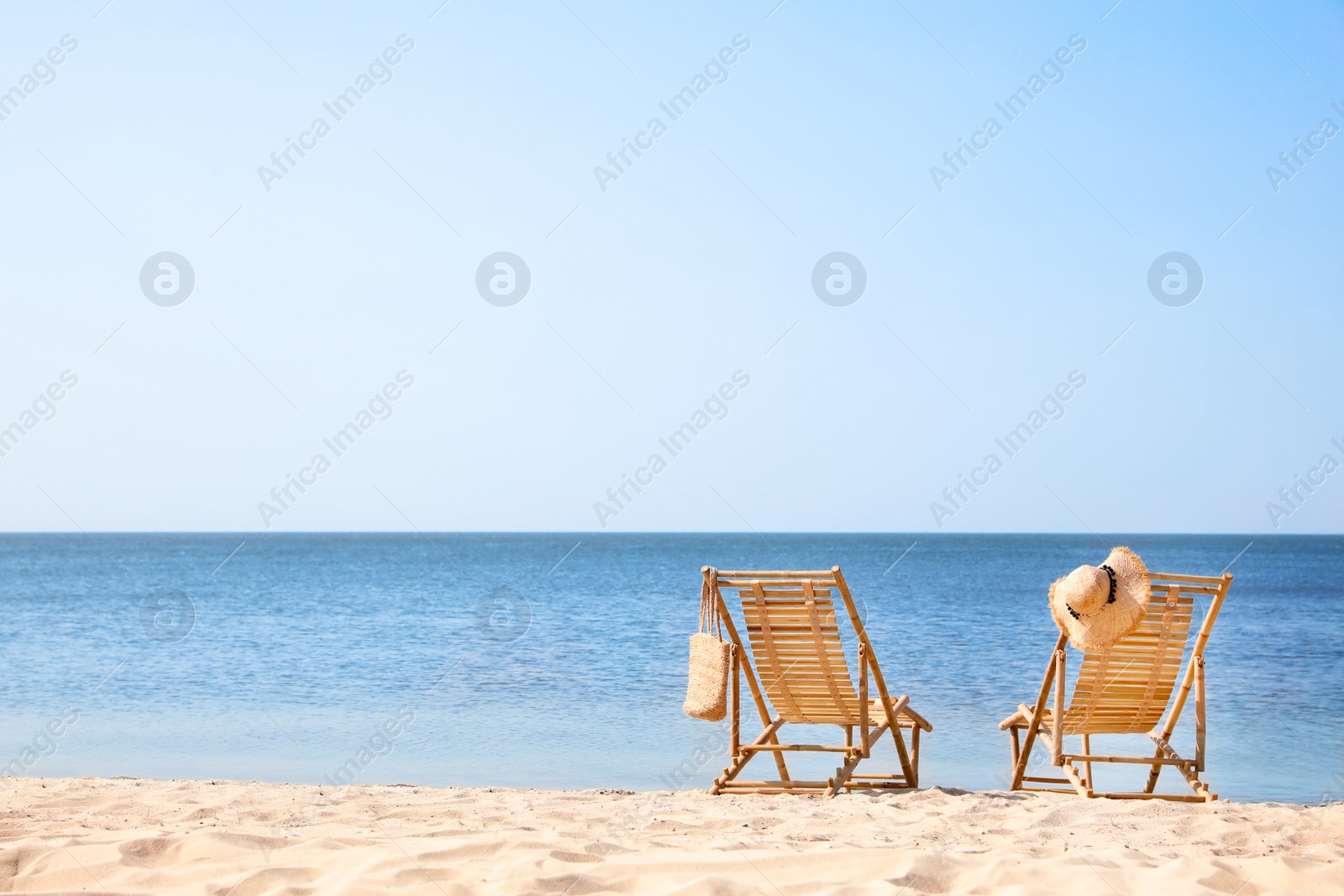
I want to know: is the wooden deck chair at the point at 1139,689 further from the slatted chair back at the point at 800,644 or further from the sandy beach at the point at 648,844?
the slatted chair back at the point at 800,644

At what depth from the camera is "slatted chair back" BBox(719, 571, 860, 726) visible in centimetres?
515

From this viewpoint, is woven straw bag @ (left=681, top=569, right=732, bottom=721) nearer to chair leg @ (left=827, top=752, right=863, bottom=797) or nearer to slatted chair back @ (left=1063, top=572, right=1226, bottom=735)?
chair leg @ (left=827, top=752, right=863, bottom=797)

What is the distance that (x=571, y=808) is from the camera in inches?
187

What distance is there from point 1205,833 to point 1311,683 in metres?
8.09

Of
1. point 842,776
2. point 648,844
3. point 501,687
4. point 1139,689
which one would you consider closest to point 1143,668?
point 1139,689

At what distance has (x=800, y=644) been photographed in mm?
5266

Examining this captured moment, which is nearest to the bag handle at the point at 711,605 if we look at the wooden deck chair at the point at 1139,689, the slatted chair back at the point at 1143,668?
the wooden deck chair at the point at 1139,689

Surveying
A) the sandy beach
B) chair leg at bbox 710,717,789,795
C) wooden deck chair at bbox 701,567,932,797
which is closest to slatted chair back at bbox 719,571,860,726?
wooden deck chair at bbox 701,567,932,797

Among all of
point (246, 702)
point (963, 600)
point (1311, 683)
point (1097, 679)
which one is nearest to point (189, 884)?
point (1097, 679)

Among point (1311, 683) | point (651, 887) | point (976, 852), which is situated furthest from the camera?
point (1311, 683)

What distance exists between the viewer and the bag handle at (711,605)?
204 inches

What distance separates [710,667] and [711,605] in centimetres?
31

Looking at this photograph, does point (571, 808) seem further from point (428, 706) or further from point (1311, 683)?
point (1311, 683)

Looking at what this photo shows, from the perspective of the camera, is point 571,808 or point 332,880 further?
point 571,808
